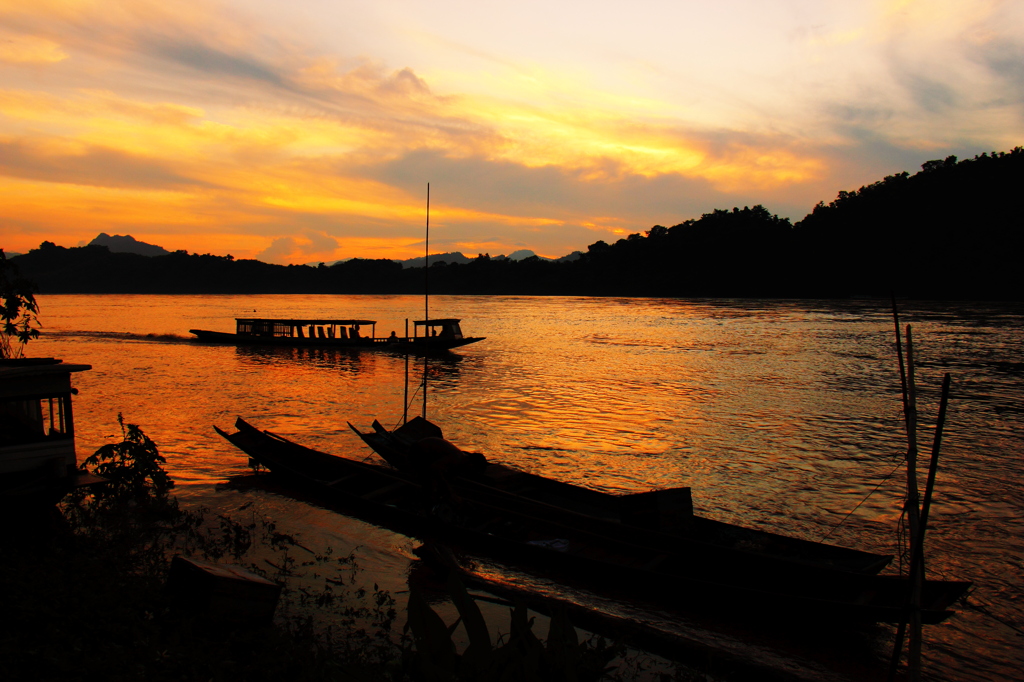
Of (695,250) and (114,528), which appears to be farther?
(695,250)

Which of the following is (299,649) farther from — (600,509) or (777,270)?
(777,270)

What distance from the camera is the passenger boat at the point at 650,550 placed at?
25.6ft

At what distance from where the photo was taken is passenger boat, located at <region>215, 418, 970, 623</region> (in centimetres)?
781

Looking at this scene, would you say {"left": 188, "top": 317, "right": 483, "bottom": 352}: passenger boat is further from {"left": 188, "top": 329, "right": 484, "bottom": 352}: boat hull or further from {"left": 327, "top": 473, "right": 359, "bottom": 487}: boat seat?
{"left": 327, "top": 473, "right": 359, "bottom": 487}: boat seat

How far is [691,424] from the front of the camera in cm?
2241

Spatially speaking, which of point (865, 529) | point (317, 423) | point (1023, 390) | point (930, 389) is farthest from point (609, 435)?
point (1023, 390)

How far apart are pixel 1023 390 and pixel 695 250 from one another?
420ft

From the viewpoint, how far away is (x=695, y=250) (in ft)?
499

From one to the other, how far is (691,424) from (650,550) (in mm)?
13902

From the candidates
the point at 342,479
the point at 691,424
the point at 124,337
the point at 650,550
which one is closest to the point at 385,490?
the point at 342,479

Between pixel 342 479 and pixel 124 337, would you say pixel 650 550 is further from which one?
pixel 124 337

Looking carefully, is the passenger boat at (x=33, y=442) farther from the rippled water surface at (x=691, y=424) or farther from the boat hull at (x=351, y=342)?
the boat hull at (x=351, y=342)

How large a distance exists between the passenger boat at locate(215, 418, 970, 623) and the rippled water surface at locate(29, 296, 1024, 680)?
542mm

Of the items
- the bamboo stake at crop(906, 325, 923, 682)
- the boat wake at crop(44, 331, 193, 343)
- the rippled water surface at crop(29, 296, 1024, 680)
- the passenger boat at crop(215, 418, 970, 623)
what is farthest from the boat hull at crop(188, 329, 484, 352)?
the bamboo stake at crop(906, 325, 923, 682)
